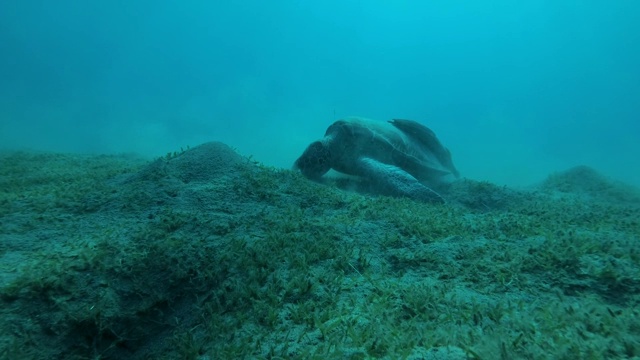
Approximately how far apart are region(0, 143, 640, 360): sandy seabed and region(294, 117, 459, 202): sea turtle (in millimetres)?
2238

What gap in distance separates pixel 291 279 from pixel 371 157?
5.45 metres

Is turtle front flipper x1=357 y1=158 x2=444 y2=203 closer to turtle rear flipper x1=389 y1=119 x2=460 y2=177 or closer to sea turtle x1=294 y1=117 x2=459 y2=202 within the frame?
sea turtle x1=294 y1=117 x2=459 y2=202

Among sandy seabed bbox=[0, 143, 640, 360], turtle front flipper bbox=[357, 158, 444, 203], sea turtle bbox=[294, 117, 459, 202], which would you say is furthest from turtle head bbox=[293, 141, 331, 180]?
sandy seabed bbox=[0, 143, 640, 360]

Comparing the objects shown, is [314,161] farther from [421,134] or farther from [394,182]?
[421,134]

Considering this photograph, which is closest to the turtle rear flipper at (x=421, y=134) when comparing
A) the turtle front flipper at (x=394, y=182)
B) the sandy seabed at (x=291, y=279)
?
the turtle front flipper at (x=394, y=182)

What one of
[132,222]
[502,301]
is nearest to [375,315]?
[502,301]

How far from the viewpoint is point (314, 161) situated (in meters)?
7.17

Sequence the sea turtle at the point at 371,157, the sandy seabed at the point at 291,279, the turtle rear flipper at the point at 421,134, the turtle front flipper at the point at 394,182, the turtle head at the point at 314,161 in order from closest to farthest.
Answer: the sandy seabed at the point at 291,279, the turtle front flipper at the point at 394,182, the sea turtle at the point at 371,157, the turtle head at the point at 314,161, the turtle rear flipper at the point at 421,134

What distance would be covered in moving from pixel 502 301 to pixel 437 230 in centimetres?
138

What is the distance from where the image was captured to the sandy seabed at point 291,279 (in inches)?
72.6

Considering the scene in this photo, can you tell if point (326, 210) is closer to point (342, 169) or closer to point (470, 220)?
point (470, 220)

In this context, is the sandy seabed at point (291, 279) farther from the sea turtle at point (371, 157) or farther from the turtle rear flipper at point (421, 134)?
the turtle rear flipper at point (421, 134)

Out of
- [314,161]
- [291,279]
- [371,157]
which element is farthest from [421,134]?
[291,279]

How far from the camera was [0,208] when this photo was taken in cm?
348
